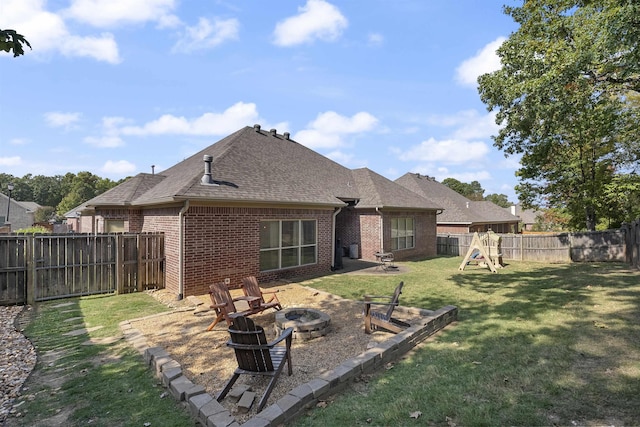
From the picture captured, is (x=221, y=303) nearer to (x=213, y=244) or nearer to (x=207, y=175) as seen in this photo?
(x=213, y=244)

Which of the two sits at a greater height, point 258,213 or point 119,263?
point 258,213

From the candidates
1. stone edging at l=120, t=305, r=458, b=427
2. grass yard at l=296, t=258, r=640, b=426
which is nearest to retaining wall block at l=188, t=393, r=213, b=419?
stone edging at l=120, t=305, r=458, b=427

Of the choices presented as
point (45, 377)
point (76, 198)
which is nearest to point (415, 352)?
point (45, 377)

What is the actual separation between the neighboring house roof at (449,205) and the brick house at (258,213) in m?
7.76

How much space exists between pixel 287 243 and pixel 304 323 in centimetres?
633

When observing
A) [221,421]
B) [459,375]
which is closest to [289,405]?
[221,421]

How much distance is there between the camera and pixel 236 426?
324 cm

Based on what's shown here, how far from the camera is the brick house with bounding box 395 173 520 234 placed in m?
26.8

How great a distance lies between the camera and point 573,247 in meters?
17.8

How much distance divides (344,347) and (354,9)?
9690 millimetres

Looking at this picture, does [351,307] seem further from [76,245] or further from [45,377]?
[76,245]

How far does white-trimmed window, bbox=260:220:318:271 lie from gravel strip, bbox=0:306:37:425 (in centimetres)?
656

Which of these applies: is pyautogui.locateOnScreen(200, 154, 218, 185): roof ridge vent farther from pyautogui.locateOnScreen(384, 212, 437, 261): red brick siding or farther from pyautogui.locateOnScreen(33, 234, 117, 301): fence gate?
pyautogui.locateOnScreen(384, 212, 437, 261): red brick siding

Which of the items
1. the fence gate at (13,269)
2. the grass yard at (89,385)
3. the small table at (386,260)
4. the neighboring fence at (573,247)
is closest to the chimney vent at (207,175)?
the grass yard at (89,385)
